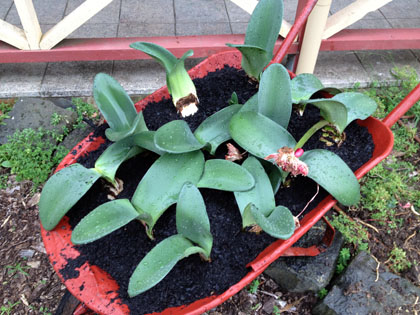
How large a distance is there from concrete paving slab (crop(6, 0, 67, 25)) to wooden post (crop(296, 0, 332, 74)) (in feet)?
5.57

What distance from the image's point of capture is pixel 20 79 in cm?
226

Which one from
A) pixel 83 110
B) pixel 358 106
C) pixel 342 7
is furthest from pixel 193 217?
pixel 342 7

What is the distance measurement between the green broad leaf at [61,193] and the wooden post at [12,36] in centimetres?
142

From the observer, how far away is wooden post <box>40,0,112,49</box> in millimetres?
1868

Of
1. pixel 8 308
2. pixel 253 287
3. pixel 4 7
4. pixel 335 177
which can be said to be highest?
pixel 335 177

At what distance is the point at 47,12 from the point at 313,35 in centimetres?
→ 189

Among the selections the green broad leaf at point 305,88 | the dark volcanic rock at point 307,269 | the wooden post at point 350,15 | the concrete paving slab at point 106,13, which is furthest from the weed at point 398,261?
the concrete paving slab at point 106,13

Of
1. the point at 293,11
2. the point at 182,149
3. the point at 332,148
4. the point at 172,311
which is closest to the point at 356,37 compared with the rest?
the point at 293,11

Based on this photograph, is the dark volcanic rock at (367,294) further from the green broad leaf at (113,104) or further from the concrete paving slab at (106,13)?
the concrete paving slab at (106,13)

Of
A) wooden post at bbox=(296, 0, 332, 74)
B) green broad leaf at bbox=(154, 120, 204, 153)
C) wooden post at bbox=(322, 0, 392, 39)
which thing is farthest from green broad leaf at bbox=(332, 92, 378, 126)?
wooden post at bbox=(322, 0, 392, 39)

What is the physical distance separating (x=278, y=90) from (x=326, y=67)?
153 centimetres

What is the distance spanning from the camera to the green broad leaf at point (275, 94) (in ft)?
3.12

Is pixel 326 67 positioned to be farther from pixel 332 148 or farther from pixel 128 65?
pixel 332 148

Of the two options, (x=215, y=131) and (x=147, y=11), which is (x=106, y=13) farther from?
(x=215, y=131)
